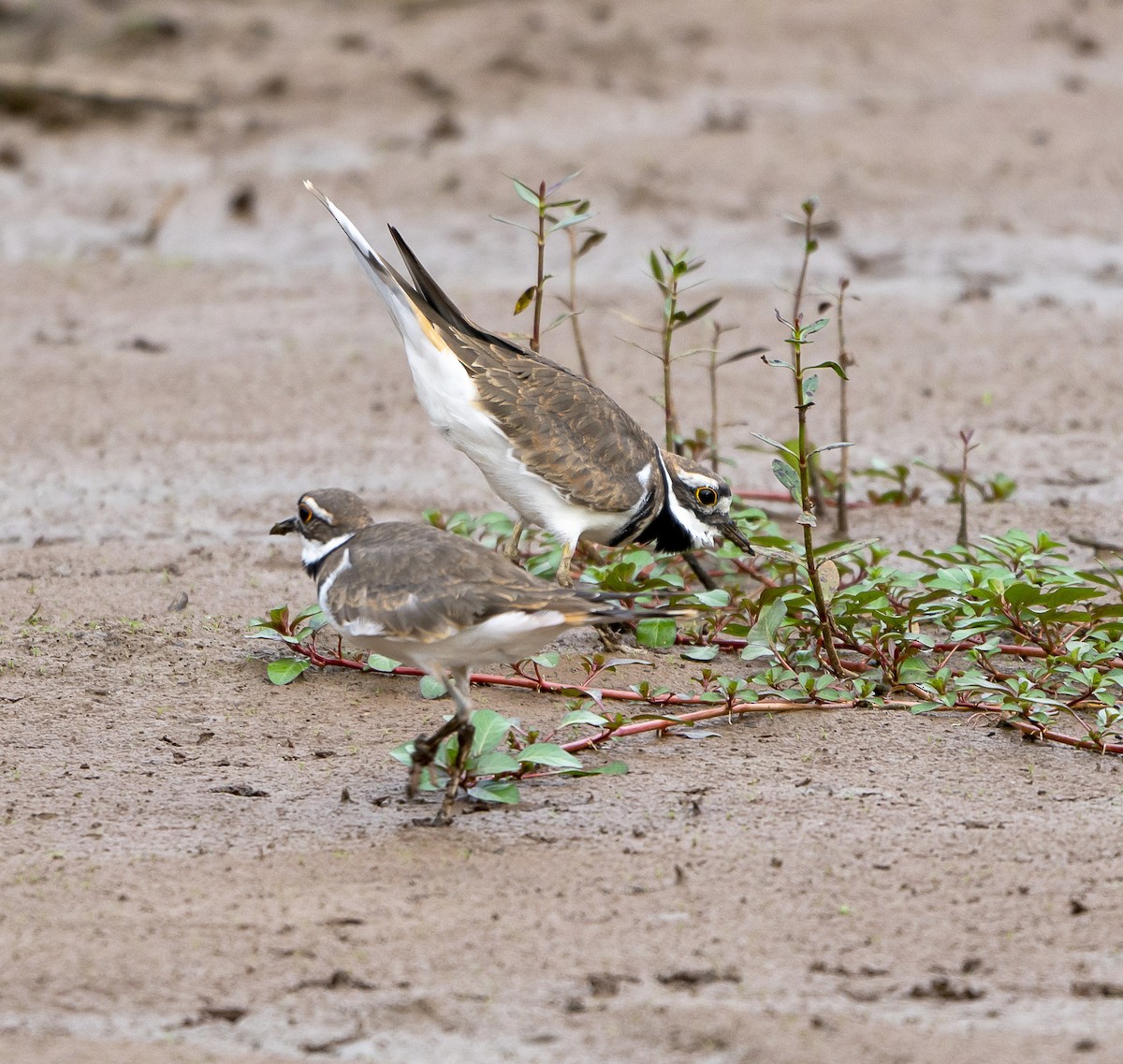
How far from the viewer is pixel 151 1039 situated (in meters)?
3.30

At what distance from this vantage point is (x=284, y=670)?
5094 mm

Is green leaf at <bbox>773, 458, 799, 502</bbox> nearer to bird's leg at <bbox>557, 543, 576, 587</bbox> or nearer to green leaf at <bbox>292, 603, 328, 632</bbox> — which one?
bird's leg at <bbox>557, 543, 576, 587</bbox>

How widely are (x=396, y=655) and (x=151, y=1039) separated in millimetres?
1342

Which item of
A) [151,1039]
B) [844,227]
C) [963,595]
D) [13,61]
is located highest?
[13,61]

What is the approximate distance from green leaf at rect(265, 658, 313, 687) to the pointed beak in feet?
5.11

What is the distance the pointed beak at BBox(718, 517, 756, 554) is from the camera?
223 inches

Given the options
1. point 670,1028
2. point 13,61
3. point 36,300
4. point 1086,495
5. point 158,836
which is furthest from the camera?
point 13,61

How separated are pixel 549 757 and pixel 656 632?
45.5 inches

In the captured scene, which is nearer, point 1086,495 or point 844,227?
point 1086,495

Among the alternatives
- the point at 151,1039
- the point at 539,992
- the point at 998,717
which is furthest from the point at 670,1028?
the point at 998,717

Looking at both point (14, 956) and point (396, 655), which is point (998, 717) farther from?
point (14, 956)

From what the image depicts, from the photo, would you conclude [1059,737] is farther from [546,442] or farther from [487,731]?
[546,442]

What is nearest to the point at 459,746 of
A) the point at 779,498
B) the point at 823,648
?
the point at 823,648

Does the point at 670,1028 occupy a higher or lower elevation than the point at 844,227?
lower
